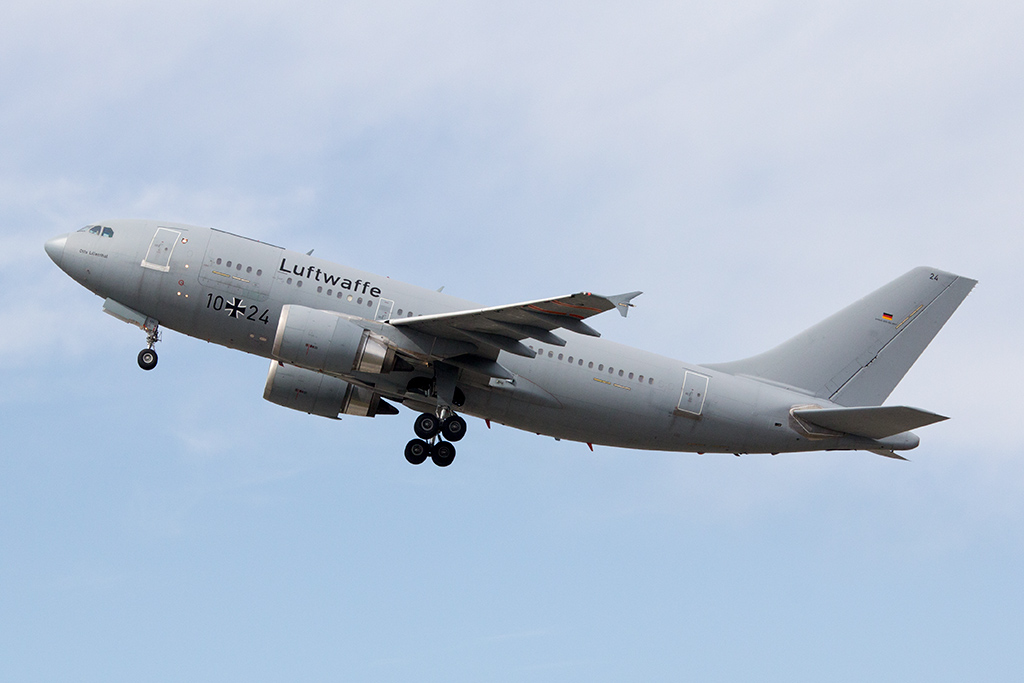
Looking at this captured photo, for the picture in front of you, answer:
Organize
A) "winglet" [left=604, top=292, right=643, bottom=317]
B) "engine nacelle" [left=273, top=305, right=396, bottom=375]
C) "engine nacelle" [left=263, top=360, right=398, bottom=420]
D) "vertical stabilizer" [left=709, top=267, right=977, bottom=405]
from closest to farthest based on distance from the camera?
"winglet" [left=604, top=292, right=643, bottom=317] → "engine nacelle" [left=273, top=305, right=396, bottom=375] → "vertical stabilizer" [left=709, top=267, right=977, bottom=405] → "engine nacelle" [left=263, top=360, right=398, bottom=420]

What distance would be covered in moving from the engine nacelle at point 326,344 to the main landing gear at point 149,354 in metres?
4.23

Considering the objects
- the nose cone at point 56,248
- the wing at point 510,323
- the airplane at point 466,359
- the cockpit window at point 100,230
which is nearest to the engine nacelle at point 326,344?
the airplane at point 466,359

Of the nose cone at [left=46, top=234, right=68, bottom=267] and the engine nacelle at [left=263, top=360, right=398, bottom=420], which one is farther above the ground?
the nose cone at [left=46, top=234, right=68, bottom=267]

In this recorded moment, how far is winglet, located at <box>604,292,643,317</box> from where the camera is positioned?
2340cm

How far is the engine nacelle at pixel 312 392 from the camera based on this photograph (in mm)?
32312

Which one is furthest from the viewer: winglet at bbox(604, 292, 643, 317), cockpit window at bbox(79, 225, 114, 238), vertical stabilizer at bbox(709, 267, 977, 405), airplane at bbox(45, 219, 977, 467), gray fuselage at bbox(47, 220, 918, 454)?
vertical stabilizer at bbox(709, 267, 977, 405)

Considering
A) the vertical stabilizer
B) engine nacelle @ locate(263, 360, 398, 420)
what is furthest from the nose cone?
the vertical stabilizer

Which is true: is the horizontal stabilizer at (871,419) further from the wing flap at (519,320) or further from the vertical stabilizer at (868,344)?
the wing flap at (519,320)

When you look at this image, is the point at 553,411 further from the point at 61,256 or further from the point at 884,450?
the point at 61,256

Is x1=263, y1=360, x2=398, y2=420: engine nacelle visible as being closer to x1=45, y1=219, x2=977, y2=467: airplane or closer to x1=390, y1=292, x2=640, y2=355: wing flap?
x1=45, y1=219, x2=977, y2=467: airplane

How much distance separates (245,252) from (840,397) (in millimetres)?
17671

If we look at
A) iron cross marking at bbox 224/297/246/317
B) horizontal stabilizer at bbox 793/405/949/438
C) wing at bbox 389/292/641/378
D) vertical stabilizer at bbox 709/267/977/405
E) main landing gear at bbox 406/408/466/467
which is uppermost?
vertical stabilizer at bbox 709/267/977/405

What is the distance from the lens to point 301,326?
26859mm

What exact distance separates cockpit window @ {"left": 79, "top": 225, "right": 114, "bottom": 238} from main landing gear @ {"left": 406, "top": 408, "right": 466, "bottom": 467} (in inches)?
386
